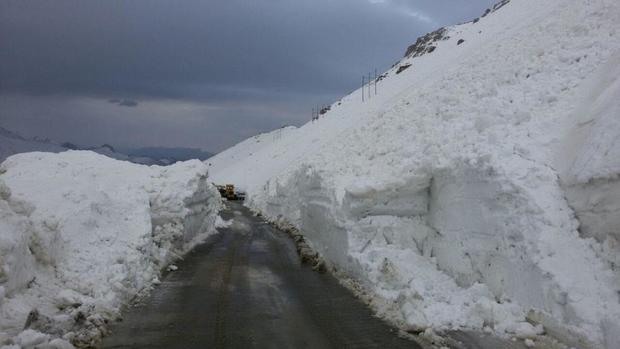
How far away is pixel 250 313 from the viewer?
10688 millimetres

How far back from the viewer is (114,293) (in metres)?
11.1

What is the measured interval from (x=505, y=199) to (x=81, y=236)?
33.3ft

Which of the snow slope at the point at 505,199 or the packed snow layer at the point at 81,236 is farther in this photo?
the snow slope at the point at 505,199

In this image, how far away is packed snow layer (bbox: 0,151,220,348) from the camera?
891cm

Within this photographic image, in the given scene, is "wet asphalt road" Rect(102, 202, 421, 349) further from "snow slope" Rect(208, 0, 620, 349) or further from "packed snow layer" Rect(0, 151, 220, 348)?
"snow slope" Rect(208, 0, 620, 349)

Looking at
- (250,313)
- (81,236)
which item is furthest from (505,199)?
(81,236)

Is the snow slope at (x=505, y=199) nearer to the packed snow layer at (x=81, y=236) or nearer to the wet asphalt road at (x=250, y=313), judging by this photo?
the wet asphalt road at (x=250, y=313)

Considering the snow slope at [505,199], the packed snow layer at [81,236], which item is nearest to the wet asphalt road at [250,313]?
the packed snow layer at [81,236]

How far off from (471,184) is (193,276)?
26.3 ft

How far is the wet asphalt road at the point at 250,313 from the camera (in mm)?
8930

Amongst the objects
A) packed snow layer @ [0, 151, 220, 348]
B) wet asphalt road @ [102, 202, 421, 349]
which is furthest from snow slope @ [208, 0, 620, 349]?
packed snow layer @ [0, 151, 220, 348]

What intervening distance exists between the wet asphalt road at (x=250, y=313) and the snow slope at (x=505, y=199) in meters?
0.87

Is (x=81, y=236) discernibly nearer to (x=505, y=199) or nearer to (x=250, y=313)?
(x=250, y=313)

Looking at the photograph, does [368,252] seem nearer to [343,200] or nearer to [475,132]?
[343,200]
